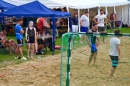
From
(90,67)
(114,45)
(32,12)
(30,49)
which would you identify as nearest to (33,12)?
(32,12)

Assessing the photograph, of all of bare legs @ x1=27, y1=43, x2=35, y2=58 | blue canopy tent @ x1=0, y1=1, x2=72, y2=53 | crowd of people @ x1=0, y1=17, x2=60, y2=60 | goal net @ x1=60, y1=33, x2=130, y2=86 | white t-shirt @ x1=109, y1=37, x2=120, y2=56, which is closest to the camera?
goal net @ x1=60, y1=33, x2=130, y2=86

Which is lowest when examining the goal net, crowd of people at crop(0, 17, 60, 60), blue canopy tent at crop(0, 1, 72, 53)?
the goal net

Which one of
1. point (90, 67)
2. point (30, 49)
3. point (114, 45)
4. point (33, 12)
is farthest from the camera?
point (33, 12)

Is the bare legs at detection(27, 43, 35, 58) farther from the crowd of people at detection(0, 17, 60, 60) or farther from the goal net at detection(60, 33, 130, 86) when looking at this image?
the goal net at detection(60, 33, 130, 86)

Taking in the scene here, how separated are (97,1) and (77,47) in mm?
12859

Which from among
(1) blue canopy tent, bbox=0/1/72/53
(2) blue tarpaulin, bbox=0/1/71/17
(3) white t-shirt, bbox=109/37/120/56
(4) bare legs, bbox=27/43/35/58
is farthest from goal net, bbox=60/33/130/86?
(2) blue tarpaulin, bbox=0/1/71/17

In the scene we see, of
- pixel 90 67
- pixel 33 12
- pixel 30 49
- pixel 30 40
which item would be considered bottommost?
pixel 90 67

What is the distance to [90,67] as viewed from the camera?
1112 cm

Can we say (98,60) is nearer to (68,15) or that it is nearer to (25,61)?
(25,61)

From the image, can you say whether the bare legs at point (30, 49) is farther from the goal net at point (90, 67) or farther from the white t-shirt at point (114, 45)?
the white t-shirt at point (114, 45)

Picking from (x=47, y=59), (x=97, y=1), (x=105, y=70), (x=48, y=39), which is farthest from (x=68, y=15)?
(x=97, y=1)

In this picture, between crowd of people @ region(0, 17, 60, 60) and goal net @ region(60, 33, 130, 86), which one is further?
crowd of people @ region(0, 17, 60, 60)

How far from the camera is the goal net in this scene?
26.7 ft

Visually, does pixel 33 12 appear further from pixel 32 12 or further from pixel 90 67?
pixel 90 67
